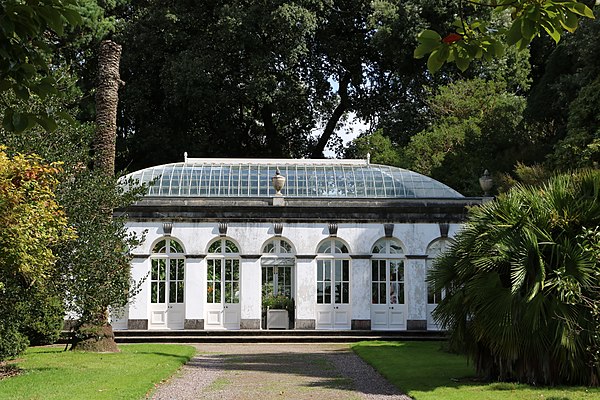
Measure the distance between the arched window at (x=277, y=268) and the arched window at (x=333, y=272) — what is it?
931 mm

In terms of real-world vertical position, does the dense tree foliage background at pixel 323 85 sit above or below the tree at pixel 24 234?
above

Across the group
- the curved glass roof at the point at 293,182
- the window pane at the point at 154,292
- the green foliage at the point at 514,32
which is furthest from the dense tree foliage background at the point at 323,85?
the green foliage at the point at 514,32

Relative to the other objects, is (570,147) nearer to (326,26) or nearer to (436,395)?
(436,395)

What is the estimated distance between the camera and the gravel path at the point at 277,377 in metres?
13.1

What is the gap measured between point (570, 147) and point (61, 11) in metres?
21.5

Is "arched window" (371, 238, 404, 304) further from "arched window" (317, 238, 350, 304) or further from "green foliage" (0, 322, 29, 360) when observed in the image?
"green foliage" (0, 322, 29, 360)

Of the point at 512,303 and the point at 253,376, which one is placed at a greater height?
the point at 512,303

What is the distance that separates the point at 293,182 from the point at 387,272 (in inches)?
170

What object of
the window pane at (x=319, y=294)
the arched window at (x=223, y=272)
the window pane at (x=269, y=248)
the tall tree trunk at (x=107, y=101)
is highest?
the tall tree trunk at (x=107, y=101)

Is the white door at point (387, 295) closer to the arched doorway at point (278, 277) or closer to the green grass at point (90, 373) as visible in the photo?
the arched doorway at point (278, 277)

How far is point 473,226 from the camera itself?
1478 cm

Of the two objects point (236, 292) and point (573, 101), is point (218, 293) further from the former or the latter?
point (573, 101)

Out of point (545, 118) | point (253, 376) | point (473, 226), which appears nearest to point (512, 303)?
point (473, 226)

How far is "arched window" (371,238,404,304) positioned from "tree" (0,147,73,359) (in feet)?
43.0
